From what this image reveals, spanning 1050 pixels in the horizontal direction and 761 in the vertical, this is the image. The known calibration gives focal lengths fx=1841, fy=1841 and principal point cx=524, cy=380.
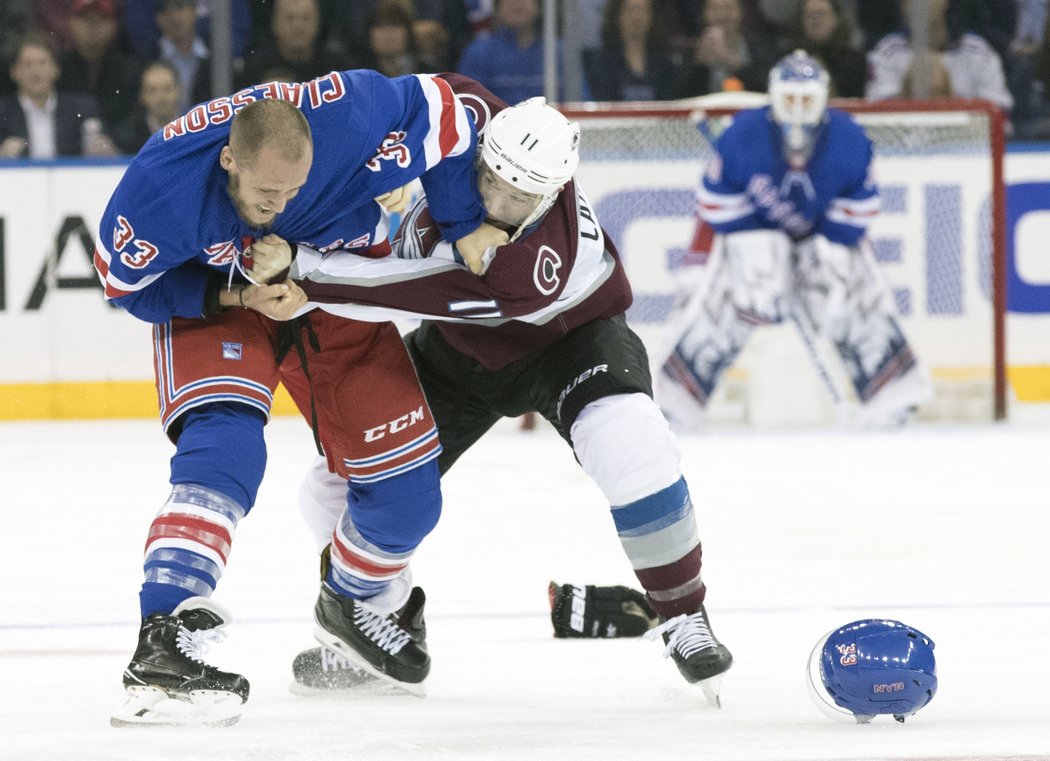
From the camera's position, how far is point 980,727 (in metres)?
2.56

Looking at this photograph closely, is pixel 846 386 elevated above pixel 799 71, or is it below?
below

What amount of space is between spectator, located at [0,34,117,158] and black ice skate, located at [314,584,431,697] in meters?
4.22

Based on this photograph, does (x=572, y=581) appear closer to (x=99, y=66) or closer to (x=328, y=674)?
(x=328, y=674)

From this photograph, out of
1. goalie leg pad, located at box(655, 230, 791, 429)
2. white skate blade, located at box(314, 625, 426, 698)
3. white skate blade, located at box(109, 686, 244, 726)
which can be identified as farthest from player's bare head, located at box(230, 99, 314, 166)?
goalie leg pad, located at box(655, 230, 791, 429)

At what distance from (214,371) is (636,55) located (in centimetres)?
463

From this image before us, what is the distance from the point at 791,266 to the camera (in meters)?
Answer: 6.62

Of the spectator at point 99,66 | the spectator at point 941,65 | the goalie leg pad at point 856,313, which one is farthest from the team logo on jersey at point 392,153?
the spectator at point 941,65

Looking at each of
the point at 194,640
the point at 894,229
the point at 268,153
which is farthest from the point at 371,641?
the point at 894,229

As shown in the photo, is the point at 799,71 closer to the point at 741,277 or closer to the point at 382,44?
the point at 741,277

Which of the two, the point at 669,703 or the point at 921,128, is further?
the point at 921,128

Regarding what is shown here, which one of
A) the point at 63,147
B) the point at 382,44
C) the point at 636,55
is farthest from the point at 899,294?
the point at 63,147

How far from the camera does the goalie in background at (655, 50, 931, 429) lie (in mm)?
6504

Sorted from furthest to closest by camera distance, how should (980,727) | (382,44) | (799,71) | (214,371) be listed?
(382,44)
(799,71)
(214,371)
(980,727)

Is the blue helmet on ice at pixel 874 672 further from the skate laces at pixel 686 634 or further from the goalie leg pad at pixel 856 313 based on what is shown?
the goalie leg pad at pixel 856 313
